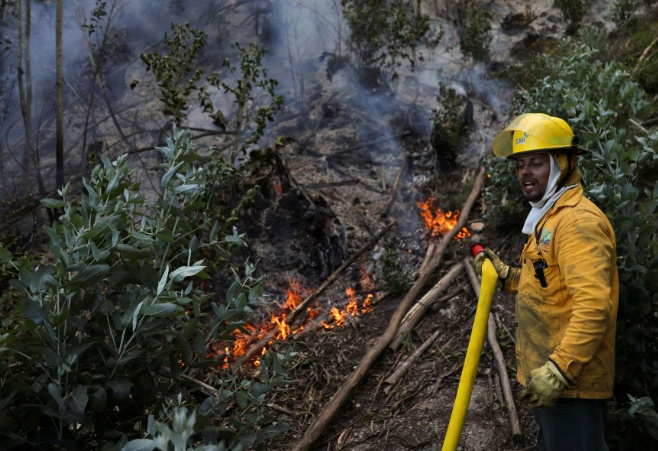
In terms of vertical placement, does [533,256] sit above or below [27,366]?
above

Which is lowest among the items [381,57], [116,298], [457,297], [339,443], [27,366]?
[339,443]

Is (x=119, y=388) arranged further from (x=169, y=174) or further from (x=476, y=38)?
(x=476, y=38)

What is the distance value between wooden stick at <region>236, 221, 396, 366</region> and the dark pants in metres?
2.76

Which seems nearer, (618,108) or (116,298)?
(116,298)

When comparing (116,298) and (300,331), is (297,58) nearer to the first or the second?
(300,331)

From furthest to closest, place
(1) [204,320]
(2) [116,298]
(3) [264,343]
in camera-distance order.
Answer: (1) [204,320]
(3) [264,343]
(2) [116,298]

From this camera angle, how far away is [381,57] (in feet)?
29.6

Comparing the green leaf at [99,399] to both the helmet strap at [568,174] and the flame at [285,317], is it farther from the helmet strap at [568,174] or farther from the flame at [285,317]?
the flame at [285,317]

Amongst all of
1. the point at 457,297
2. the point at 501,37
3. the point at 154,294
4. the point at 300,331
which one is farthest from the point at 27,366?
the point at 501,37

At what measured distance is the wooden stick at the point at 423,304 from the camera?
5211mm

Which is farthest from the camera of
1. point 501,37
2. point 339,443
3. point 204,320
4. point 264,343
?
point 501,37

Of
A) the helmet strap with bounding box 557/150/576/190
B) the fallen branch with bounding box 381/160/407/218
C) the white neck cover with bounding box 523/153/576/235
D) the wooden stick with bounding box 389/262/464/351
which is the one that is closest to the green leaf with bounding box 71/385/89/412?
the white neck cover with bounding box 523/153/576/235

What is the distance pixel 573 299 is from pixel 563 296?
0.15 metres

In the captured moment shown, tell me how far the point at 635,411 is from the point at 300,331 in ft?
10.8
